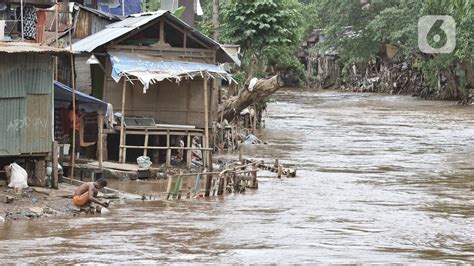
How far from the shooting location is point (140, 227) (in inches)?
557

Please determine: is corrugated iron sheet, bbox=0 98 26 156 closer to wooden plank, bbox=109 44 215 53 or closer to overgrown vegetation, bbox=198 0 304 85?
wooden plank, bbox=109 44 215 53

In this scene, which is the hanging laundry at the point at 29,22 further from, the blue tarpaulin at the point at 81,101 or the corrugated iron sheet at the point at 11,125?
the corrugated iron sheet at the point at 11,125

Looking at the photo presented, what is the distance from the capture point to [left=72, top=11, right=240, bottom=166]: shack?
818 inches

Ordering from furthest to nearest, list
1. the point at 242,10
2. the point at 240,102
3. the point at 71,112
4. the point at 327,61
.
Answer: the point at 327,61
the point at 242,10
the point at 240,102
the point at 71,112

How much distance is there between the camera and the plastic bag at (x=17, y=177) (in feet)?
50.6

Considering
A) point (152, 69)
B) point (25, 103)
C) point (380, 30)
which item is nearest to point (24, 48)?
point (25, 103)

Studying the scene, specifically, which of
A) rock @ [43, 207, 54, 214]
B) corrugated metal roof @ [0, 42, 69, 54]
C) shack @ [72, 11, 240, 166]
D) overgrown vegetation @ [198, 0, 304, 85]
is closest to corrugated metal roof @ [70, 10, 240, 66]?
shack @ [72, 11, 240, 166]

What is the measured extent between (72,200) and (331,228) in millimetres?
4386

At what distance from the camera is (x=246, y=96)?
27219mm

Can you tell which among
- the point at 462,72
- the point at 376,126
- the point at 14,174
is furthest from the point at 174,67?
the point at 462,72

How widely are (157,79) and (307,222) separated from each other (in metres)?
6.44

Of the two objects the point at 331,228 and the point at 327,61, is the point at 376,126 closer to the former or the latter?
the point at 331,228

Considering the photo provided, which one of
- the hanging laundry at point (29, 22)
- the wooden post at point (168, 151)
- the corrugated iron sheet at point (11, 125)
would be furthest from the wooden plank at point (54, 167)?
the hanging laundry at point (29, 22)

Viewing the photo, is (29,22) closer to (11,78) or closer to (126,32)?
(126,32)
